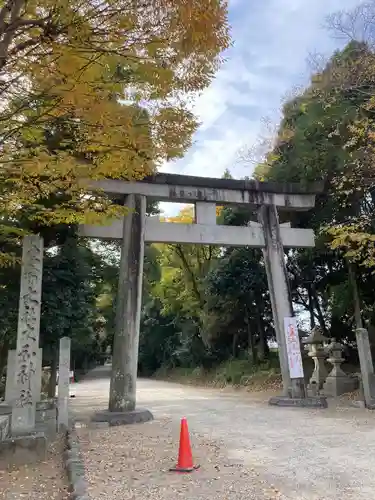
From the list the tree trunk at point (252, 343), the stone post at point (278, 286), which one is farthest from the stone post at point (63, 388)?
the tree trunk at point (252, 343)

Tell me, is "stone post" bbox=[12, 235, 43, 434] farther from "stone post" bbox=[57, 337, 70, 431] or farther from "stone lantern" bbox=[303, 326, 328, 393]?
"stone lantern" bbox=[303, 326, 328, 393]

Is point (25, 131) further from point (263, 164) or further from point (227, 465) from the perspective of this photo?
point (263, 164)

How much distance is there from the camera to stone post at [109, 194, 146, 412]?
33.3 ft

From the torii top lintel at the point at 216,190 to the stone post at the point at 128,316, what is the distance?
0.50 m

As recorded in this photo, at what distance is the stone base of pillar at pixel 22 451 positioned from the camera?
6.20 metres

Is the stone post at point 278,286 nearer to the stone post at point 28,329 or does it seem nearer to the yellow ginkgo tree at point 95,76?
the stone post at point 28,329

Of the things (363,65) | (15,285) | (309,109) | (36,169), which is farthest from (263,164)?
(36,169)

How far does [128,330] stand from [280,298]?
4.75 metres

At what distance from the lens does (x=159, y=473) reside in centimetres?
539

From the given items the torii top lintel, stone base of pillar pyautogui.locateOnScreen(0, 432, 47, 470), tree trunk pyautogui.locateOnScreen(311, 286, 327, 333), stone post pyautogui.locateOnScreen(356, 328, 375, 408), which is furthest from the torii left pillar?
tree trunk pyautogui.locateOnScreen(311, 286, 327, 333)

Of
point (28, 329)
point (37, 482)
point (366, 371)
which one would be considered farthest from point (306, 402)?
point (37, 482)

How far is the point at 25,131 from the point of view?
484 centimetres

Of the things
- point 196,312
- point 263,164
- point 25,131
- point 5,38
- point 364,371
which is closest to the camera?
point 5,38

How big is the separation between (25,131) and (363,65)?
8742 millimetres
